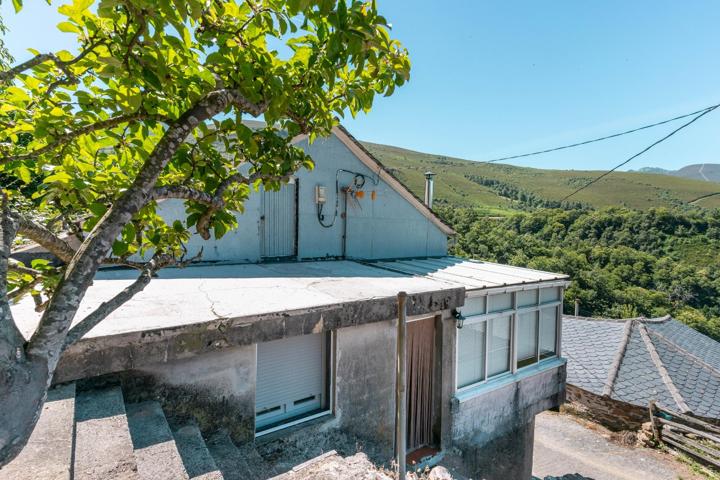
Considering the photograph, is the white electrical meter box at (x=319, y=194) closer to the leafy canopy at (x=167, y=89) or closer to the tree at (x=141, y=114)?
the tree at (x=141, y=114)

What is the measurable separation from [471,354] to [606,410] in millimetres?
12809

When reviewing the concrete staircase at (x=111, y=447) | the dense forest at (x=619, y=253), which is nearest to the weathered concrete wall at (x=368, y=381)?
the concrete staircase at (x=111, y=447)

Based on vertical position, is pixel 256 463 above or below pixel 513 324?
below

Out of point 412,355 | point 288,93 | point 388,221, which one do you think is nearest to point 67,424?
point 288,93

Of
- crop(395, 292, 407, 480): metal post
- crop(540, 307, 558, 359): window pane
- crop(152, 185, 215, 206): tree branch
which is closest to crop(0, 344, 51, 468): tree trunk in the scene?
crop(152, 185, 215, 206): tree branch

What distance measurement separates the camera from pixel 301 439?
461cm

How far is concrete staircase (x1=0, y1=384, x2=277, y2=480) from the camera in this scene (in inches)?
85.7

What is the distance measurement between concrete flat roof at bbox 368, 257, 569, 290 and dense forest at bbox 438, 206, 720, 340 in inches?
1303

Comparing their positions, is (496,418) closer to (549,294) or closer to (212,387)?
(549,294)

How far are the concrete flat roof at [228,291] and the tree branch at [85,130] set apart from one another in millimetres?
1653

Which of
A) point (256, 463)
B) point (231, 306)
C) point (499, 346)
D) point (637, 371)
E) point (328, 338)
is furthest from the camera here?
point (637, 371)

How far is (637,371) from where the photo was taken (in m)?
17.0

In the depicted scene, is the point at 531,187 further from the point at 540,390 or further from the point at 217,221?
the point at 217,221

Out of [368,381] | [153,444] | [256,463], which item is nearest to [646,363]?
[368,381]
